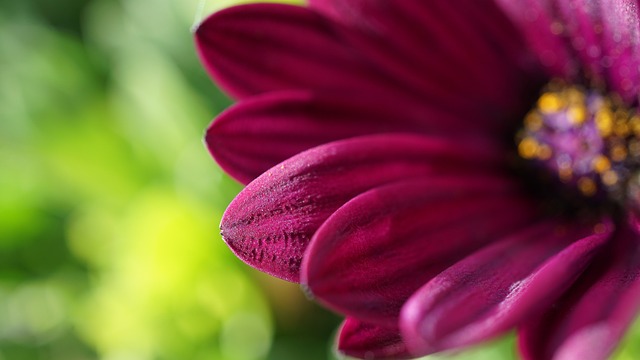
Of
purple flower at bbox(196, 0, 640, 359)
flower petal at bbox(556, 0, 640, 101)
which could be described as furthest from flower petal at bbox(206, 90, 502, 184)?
flower petal at bbox(556, 0, 640, 101)

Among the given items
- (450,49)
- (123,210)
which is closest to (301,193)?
(450,49)

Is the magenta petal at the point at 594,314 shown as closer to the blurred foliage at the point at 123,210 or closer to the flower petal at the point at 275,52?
the flower petal at the point at 275,52

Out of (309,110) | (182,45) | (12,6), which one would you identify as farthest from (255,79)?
(12,6)

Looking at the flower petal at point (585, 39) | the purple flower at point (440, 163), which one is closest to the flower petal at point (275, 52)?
the purple flower at point (440, 163)

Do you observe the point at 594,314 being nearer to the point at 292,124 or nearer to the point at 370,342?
the point at 370,342

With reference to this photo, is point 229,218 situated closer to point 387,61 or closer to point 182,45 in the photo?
point 387,61
